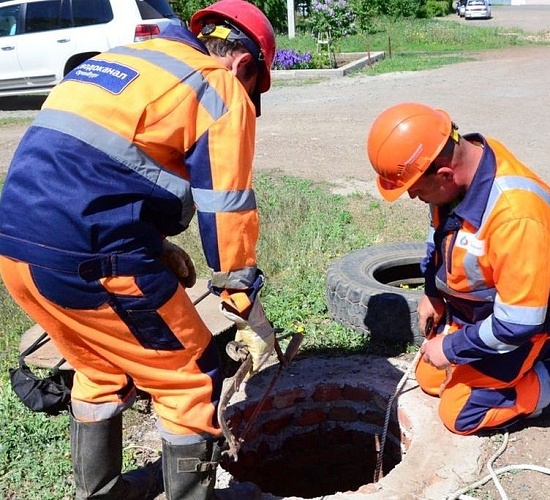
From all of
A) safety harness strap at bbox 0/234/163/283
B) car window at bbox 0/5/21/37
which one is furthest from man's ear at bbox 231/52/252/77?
car window at bbox 0/5/21/37

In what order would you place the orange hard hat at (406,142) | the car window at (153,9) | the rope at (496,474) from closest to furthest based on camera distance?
the orange hard hat at (406,142) < the rope at (496,474) < the car window at (153,9)

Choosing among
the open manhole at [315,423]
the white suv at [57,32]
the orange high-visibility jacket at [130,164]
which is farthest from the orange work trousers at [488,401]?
the white suv at [57,32]

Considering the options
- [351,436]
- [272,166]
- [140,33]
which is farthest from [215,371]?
[140,33]

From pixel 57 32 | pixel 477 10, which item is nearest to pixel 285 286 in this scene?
pixel 57 32

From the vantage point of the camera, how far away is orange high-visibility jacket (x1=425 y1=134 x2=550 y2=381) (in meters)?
2.80

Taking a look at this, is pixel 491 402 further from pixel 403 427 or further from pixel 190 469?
pixel 190 469

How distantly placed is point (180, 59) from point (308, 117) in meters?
8.81

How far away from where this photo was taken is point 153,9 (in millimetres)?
12516

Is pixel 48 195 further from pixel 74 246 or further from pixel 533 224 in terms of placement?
pixel 533 224

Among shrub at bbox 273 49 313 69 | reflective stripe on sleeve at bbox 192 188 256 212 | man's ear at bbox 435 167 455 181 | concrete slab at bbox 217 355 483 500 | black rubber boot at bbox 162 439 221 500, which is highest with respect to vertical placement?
reflective stripe on sleeve at bbox 192 188 256 212

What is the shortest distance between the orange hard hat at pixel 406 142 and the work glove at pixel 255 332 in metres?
0.70

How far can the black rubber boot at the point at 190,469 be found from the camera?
8.87 ft

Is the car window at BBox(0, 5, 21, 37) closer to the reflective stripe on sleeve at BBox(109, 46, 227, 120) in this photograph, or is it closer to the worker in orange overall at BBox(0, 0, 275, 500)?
the worker in orange overall at BBox(0, 0, 275, 500)

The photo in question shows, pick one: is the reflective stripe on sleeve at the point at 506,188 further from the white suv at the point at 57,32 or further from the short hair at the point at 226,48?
the white suv at the point at 57,32
